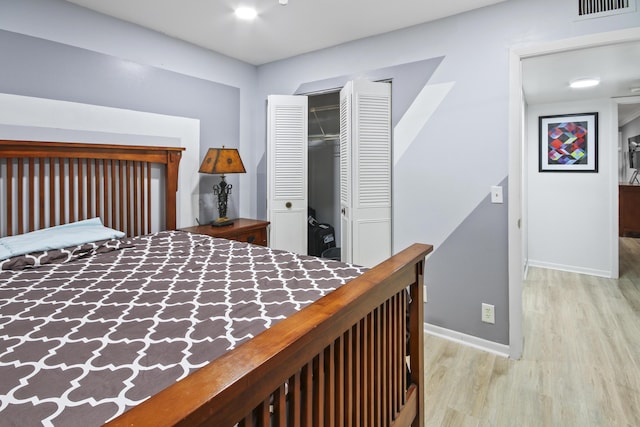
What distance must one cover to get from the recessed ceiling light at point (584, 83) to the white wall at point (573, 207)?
0.70 meters

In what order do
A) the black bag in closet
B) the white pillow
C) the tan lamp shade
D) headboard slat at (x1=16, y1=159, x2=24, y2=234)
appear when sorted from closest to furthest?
1. the white pillow
2. headboard slat at (x1=16, y1=159, x2=24, y2=234)
3. the tan lamp shade
4. the black bag in closet

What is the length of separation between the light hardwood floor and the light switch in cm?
104

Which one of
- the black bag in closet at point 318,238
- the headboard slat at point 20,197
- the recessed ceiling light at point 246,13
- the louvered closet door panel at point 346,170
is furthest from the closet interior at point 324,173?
the headboard slat at point 20,197

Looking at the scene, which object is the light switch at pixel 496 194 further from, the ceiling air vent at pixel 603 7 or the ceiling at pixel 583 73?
the ceiling air vent at pixel 603 7

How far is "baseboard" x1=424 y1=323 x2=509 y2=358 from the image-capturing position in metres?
2.37

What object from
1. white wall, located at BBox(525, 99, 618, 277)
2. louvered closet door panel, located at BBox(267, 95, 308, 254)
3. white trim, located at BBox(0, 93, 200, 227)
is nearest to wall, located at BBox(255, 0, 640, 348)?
louvered closet door panel, located at BBox(267, 95, 308, 254)

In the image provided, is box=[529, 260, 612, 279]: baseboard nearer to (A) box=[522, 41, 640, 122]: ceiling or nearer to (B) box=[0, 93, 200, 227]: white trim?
(A) box=[522, 41, 640, 122]: ceiling

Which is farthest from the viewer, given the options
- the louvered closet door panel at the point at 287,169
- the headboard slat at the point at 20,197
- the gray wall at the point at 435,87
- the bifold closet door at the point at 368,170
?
the louvered closet door panel at the point at 287,169

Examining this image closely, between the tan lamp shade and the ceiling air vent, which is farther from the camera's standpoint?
the tan lamp shade

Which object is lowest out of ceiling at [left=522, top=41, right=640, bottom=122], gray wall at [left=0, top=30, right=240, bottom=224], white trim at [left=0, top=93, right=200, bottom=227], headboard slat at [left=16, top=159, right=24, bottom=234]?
headboard slat at [left=16, top=159, right=24, bottom=234]

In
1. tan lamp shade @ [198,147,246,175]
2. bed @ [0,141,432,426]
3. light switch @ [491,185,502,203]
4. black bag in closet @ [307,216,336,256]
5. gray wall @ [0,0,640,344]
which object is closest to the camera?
bed @ [0,141,432,426]

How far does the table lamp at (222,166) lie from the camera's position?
9.75ft

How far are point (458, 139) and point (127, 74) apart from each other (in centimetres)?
247

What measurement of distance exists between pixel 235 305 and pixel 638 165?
777 cm
